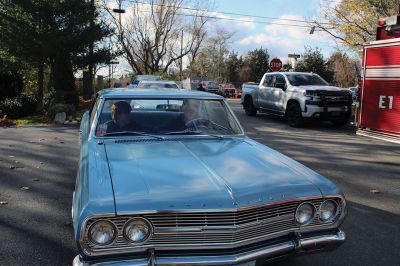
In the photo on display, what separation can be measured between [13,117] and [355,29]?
14.9 meters

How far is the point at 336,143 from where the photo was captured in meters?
11.0

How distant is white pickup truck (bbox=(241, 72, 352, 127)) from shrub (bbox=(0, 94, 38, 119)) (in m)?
9.12

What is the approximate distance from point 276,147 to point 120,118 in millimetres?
6205

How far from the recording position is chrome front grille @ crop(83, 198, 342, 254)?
2730 mm

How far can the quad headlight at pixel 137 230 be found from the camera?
108 inches

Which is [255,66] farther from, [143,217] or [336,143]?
[143,217]

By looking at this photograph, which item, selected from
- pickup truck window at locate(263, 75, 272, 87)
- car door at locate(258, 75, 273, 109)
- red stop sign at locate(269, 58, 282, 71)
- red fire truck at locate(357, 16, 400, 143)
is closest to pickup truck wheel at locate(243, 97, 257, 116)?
car door at locate(258, 75, 273, 109)

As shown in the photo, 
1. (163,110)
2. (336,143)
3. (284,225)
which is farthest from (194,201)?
(336,143)

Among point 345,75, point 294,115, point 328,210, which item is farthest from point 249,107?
point 345,75

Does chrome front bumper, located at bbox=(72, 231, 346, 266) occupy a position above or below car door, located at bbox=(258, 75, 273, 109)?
below

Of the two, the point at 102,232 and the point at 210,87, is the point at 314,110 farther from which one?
the point at 210,87

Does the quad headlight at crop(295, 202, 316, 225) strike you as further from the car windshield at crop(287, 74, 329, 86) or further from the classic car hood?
the car windshield at crop(287, 74, 329, 86)

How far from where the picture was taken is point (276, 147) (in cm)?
1011

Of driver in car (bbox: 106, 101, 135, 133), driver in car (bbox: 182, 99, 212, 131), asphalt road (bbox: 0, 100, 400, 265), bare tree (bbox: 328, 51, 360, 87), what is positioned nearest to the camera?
asphalt road (bbox: 0, 100, 400, 265)
